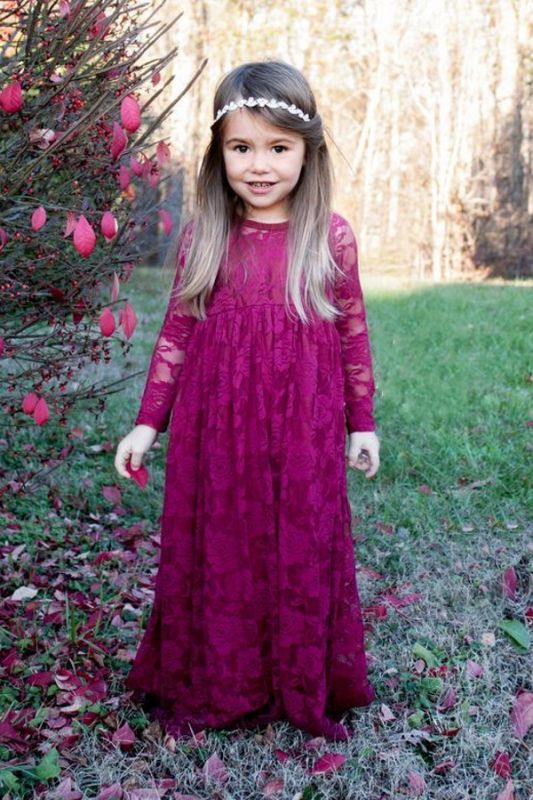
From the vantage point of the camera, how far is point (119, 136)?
1874mm

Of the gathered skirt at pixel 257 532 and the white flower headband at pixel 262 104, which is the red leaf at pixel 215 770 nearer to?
the gathered skirt at pixel 257 532

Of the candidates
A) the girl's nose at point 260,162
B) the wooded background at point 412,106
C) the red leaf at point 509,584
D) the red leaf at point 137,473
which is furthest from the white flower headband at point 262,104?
the wooded background at point 412,106

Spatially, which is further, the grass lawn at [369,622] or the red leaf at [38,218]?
the grass lawn at [369,622]

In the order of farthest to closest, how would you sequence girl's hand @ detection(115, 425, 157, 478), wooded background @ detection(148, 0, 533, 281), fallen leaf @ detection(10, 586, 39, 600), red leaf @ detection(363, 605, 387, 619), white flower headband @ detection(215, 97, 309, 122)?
wooded background @ detection(148, 0, 533, 281)
fallen leaf @ detection(10, 586, 39, 600)
red leaf @ detection(363, 605, 387, 619)
girl's hand @ detection(115, 425, 157, 478)
white flower headband @ detection(215, 97, 309, 122)

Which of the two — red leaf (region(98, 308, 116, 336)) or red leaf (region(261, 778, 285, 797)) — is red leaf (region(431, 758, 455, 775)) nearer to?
red leaf (region(261, 778, 285, 797))

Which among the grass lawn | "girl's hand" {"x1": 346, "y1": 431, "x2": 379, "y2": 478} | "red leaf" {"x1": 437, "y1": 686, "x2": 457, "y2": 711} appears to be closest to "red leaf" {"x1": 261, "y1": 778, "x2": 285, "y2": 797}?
the grass lawn

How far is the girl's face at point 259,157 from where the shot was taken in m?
2.06

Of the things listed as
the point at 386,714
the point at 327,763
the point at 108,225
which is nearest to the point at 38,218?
the point at 108,225

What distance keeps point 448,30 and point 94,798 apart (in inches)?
462

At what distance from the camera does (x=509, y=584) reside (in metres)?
2.89

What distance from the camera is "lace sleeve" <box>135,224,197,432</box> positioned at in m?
2.25

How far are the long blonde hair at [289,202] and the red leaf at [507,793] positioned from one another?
3.99 ft

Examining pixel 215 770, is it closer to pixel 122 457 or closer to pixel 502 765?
pixel 502 765

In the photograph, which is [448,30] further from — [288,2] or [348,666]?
[348,666]
